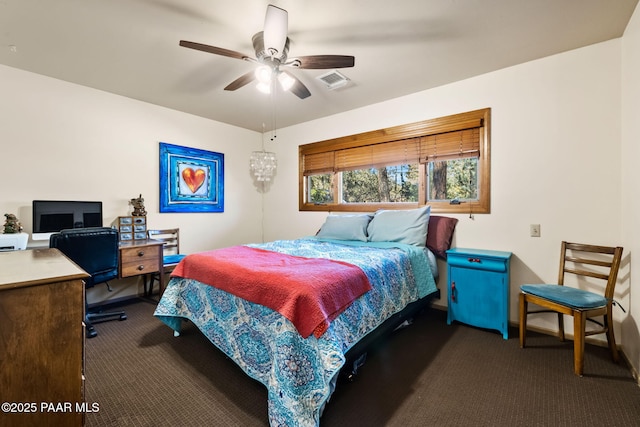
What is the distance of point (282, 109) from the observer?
3.67 metres

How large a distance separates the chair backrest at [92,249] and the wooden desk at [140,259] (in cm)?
12

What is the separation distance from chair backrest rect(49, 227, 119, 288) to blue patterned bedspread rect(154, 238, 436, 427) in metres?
0.75

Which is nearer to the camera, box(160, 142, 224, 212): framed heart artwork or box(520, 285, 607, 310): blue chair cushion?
box(520, 285, 607, 310): blue chair cushion

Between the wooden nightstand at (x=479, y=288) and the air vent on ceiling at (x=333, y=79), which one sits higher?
the air vent on ceiling at (x=333, y=79)

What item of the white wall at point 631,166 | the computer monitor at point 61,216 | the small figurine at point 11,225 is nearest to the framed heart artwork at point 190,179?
the computer monitor at point 61,216

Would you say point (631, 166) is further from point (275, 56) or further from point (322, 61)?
point (275, 56)

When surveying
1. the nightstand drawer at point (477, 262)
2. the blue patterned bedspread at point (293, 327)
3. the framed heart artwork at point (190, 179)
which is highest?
the framed heart artwork at point (190, 179)

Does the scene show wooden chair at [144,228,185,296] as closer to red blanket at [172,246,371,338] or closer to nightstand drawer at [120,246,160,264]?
nightstand drawer at [120,246,160,264]

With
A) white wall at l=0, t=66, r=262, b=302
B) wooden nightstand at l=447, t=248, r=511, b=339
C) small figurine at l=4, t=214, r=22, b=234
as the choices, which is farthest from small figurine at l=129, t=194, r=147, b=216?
wooden nightstand at l=447, t=248, r=511, b=339

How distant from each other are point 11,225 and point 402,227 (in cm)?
366

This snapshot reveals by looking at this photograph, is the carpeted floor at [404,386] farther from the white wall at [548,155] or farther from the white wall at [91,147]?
the white wall at [91,147]

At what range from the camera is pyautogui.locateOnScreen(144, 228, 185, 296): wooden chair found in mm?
3355

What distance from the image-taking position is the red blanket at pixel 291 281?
54.1 inches

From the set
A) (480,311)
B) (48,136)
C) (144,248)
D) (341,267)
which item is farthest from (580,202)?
(48,136)
